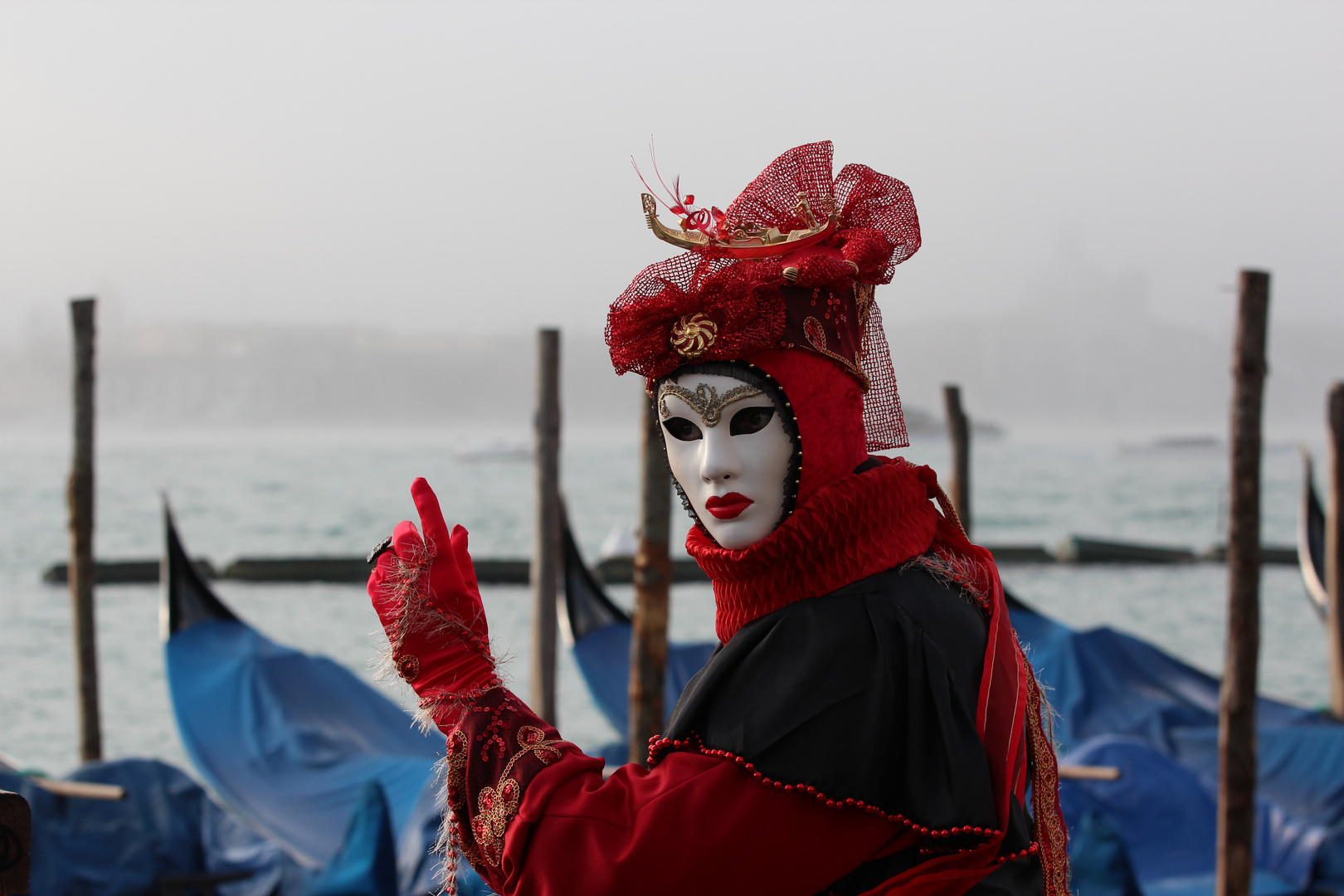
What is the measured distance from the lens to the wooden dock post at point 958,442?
7465 mm

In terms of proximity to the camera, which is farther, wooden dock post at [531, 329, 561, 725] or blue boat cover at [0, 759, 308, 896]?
wooden dock post at [531, 329, 561, 725]

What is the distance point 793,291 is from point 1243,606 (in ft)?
10.2

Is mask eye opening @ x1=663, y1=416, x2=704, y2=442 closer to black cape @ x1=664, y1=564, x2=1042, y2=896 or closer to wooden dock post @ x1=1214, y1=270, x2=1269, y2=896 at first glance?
black cape @ x1=664, y1=564, x2=1042, y2=896

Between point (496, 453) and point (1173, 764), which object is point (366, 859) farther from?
point (496, 453)

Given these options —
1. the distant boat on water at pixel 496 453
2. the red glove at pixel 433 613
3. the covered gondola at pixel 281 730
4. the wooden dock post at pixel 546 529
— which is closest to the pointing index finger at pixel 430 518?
the red glove at pixel 433 613

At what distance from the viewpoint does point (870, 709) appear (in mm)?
1201

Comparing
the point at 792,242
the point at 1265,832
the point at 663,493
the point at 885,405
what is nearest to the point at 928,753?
the point at 885,405

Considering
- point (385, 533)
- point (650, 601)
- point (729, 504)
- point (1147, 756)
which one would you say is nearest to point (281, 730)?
point (650, 601)

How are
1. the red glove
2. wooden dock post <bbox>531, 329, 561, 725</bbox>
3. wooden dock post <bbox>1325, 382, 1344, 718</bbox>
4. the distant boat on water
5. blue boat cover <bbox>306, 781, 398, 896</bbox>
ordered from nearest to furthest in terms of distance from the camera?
the red glove
blue boat cover <bbox>306, 781, 398, 896</bbox>
wooden dock post <bbox>531, 329, 561, 725</bbox>
wooden dock post <bbox>1325, 382, 1344, 718</bbox>
the distant boat on water

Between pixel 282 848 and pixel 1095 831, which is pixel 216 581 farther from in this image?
pixel 1095 831

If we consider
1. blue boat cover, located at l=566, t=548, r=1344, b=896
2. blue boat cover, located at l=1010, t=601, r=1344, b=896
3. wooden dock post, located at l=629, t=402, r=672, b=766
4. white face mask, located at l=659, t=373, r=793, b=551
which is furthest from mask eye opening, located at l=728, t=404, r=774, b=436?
wooden dock post, located at l=629, t=402, r=672, b=766

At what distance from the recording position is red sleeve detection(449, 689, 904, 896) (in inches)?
45.9

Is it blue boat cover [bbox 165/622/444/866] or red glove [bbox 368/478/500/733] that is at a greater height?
red glove [bbox 368/478/500/733]

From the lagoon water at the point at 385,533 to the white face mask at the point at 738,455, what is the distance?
0.28 metres
